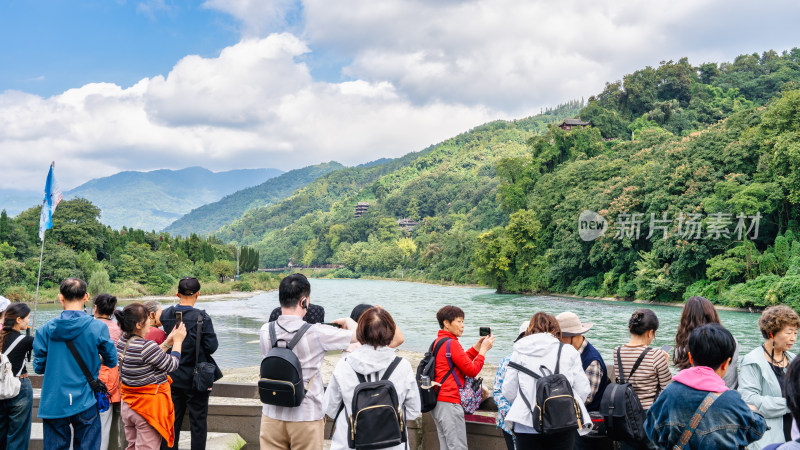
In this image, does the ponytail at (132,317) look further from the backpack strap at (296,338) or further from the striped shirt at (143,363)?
the backpack strap at (296,338)

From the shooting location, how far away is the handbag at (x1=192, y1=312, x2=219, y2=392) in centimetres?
432

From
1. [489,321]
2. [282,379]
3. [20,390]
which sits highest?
[282,379]

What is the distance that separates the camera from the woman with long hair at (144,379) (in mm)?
3857

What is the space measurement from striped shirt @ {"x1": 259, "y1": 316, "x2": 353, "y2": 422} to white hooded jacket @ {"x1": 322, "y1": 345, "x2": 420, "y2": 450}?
26 centimetres

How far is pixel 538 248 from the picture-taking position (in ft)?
166

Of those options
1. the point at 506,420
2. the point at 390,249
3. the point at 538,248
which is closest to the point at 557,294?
the point at 538,248

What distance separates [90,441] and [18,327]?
43.3 inches

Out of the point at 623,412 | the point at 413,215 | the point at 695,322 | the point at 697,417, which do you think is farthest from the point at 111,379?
the point at 413,215

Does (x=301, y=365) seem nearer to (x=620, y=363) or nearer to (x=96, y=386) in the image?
(x=96, y=386)

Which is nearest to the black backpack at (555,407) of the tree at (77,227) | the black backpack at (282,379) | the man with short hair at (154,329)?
the black backpack at (282,379)

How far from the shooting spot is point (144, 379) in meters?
3.89

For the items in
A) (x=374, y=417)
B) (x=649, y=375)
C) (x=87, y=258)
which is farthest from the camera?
(x=87, y=258)

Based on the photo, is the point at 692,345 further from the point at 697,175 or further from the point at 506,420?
the point at 697,175

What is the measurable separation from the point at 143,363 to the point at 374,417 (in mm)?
1779
